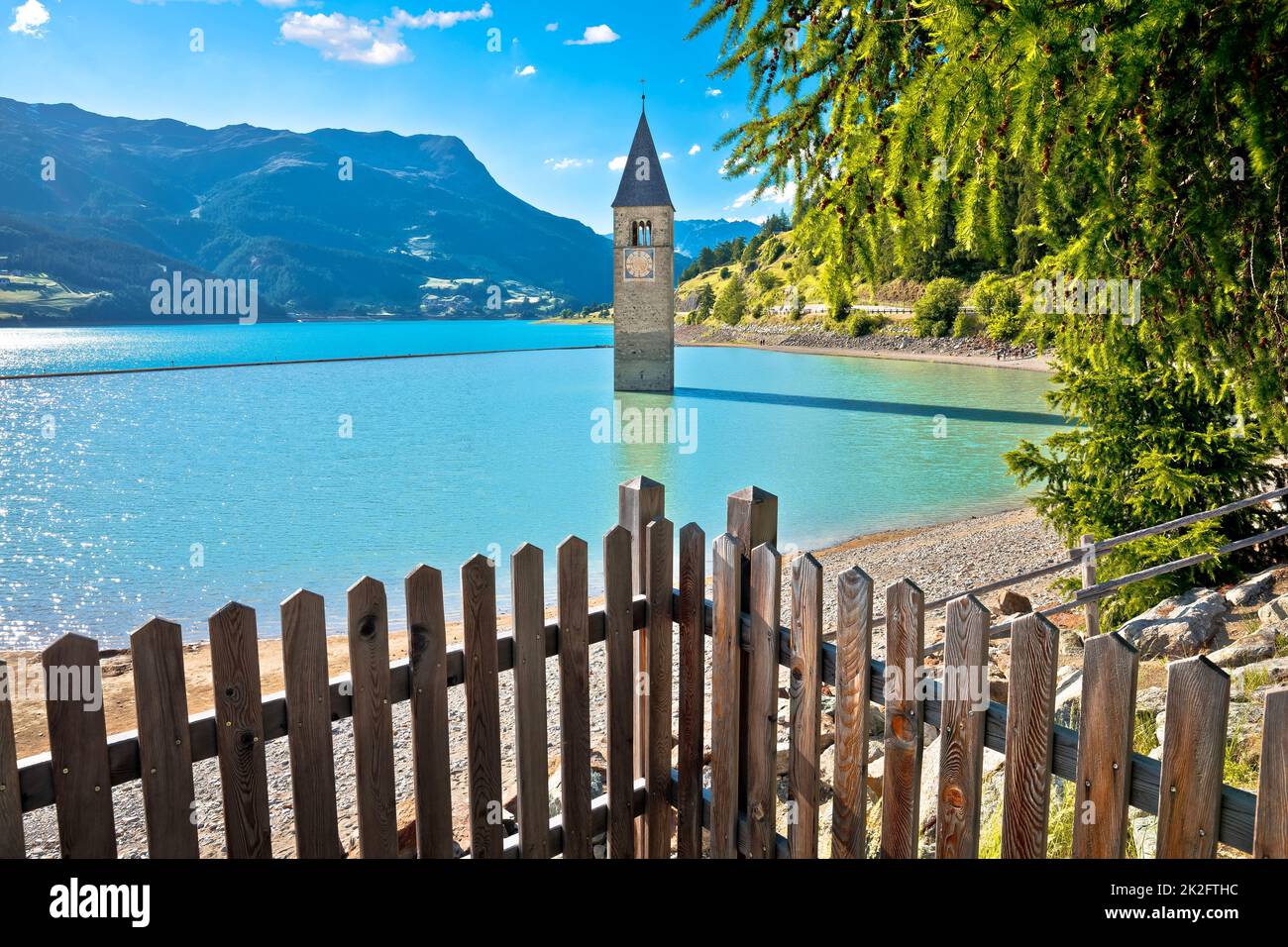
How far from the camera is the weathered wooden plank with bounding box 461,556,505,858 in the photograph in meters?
2.78

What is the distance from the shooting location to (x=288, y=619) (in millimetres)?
2465

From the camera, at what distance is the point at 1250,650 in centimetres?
556

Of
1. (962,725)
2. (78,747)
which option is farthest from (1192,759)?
(78,747)

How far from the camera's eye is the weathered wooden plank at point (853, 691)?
272cm

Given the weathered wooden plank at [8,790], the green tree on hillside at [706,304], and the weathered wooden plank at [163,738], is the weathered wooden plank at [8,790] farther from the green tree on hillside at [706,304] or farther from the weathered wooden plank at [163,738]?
the green tree on hillside at [706,304]

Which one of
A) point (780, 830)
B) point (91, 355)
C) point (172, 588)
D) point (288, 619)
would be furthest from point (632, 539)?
point (91, 355)

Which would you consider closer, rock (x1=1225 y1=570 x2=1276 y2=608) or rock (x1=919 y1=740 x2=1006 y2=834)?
rock (x1=919 y1=740 x2=1006 y2=834)

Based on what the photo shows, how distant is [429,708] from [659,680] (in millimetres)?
927

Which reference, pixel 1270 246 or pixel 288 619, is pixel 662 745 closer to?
pixel 288 619

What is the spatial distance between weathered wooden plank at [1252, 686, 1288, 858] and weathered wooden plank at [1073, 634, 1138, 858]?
0.27 meters

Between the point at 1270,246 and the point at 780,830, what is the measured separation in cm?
361

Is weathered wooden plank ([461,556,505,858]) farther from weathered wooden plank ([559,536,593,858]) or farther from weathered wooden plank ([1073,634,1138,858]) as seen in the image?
weathered wooden plank ([1073,634,1138,858])

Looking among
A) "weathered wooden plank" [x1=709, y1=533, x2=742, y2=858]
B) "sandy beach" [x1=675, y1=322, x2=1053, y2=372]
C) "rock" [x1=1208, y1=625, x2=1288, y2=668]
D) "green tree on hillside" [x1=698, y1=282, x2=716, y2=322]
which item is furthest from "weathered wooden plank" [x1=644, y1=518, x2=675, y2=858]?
"green tree on hillside" [x1=698, y1=282, x2=716, y2=322]

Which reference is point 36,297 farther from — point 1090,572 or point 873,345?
point 1090,572
